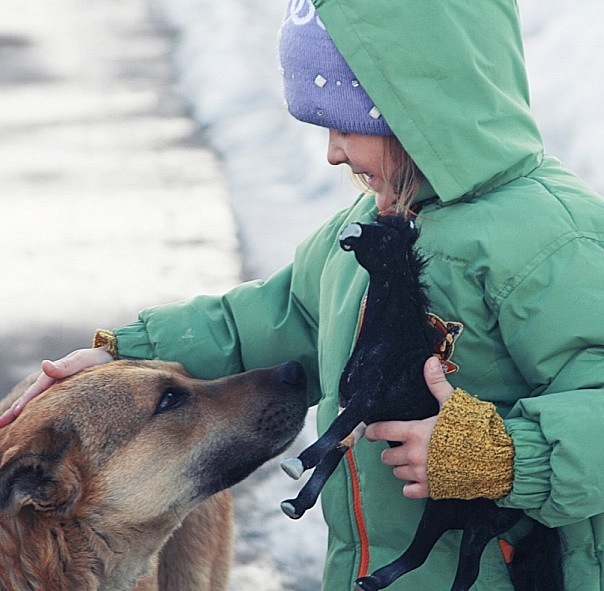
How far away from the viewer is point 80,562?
102 inches

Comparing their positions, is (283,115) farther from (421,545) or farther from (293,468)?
(293,468)

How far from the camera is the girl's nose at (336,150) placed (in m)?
2.39

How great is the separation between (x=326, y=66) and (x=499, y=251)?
0.55 meters

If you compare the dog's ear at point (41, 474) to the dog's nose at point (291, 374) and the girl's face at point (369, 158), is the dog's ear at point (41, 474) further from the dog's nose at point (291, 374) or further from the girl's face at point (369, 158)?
the girl's face at point (369, 158)

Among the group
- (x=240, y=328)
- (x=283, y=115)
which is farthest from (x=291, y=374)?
(x=283, y=115)

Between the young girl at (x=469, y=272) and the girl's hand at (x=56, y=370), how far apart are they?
69cm

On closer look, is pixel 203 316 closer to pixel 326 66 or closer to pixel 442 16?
pixel 326 66

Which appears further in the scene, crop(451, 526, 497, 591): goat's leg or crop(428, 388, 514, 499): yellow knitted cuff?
crop(451, 526, 497, 591): goat's leg

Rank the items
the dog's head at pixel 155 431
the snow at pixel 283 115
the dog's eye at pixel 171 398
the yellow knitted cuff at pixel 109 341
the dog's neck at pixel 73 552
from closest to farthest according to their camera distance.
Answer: the dog's neck at pixel 73 552
the dog's head at pixel 155 431
the dog's eye at pixel 171 398
the yellow knitted cuff at pixel 109 341
the snow at pixel 283 115

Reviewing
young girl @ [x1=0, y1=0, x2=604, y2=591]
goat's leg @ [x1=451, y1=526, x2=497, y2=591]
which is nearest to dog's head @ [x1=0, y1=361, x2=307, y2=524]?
young girl @ [x1=0, y1=0, x2=604, y2=591]

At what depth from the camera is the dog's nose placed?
2.69 m

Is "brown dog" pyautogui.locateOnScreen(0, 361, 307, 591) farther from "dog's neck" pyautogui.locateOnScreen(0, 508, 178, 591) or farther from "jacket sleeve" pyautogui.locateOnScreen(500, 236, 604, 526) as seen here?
"jacket sleeve" pyautogui.locateOnScreen(500, 236, 604, 526)

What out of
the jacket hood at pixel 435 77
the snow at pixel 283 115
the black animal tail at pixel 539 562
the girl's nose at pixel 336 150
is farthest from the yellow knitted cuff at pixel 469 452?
the snow at pixel 283 115

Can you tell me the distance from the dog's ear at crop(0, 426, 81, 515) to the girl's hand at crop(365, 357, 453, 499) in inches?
31.9
